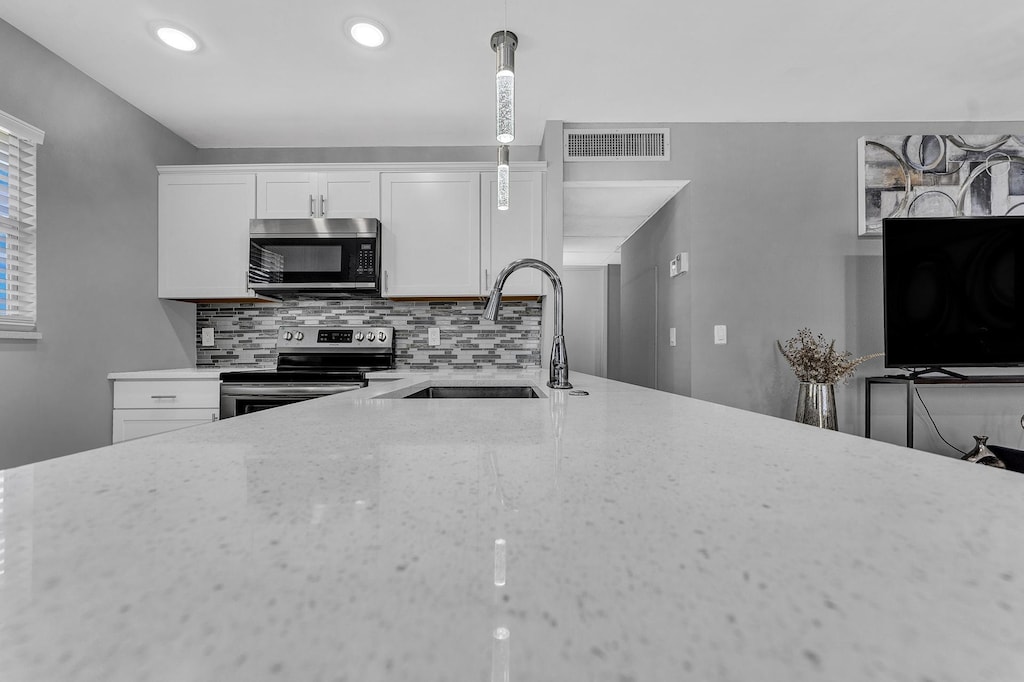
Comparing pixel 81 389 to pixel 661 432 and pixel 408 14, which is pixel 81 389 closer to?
pixel 408 14

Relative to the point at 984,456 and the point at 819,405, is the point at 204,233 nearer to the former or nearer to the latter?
the point at 819,405

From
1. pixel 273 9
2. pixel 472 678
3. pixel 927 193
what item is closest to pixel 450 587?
pixel 472 678

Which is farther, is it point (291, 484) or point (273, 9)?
point (273, 9)

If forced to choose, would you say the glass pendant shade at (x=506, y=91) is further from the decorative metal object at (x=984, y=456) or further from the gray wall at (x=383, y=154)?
the decorative metal object at (x=984, y=456)

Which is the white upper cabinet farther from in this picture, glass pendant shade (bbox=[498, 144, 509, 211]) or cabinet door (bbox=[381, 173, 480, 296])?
glass pendant shade (bbox=[498, 144, 509, 211])

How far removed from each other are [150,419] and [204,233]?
119cm

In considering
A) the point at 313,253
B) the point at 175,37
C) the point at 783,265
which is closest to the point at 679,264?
the point at 783,265

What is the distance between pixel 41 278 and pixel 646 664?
3106 mm

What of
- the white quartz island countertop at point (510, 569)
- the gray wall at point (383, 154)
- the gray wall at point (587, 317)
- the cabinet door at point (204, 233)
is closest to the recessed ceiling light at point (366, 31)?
the gray wall at point (383, 154)

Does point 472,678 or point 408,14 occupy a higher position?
point 408,14

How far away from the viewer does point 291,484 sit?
0.39 meters

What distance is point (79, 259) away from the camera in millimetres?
2422

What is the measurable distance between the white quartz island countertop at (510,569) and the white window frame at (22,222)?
2478mm

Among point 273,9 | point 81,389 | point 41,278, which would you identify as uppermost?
point 273,9
